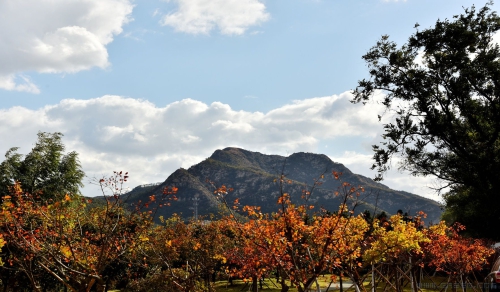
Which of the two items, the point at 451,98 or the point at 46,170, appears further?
the point at 46,170

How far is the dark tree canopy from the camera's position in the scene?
101 feet

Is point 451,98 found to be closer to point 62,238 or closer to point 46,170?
point 62,238

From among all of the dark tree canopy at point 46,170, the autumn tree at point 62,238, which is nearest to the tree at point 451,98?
the autumn tree at point 62,238

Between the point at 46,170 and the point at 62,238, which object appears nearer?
the point at 62,238

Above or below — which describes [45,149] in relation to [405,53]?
below

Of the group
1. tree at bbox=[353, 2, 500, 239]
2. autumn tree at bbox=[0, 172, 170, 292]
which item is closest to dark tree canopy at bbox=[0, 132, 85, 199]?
autumn tree at bbox=[0, 172, 170, 292]

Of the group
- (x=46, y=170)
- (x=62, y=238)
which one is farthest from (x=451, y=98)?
(x=46, y=170)

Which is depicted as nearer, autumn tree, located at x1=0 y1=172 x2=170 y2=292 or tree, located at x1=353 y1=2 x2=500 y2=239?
autumn tree, located at x1=0 y1=172 x2=170 y2=292

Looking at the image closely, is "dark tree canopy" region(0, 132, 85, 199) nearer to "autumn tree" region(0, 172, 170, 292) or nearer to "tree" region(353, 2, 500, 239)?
"autumn tree" region(0, 172, 170, 292)

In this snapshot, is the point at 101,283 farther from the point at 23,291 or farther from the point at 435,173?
the point at 23,291

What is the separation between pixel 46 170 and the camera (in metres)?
32.4

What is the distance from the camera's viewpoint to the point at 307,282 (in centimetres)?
800

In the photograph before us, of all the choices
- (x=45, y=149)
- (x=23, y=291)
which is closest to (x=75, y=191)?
(x=45, y=149)

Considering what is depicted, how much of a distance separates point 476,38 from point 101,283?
16.9 metres
